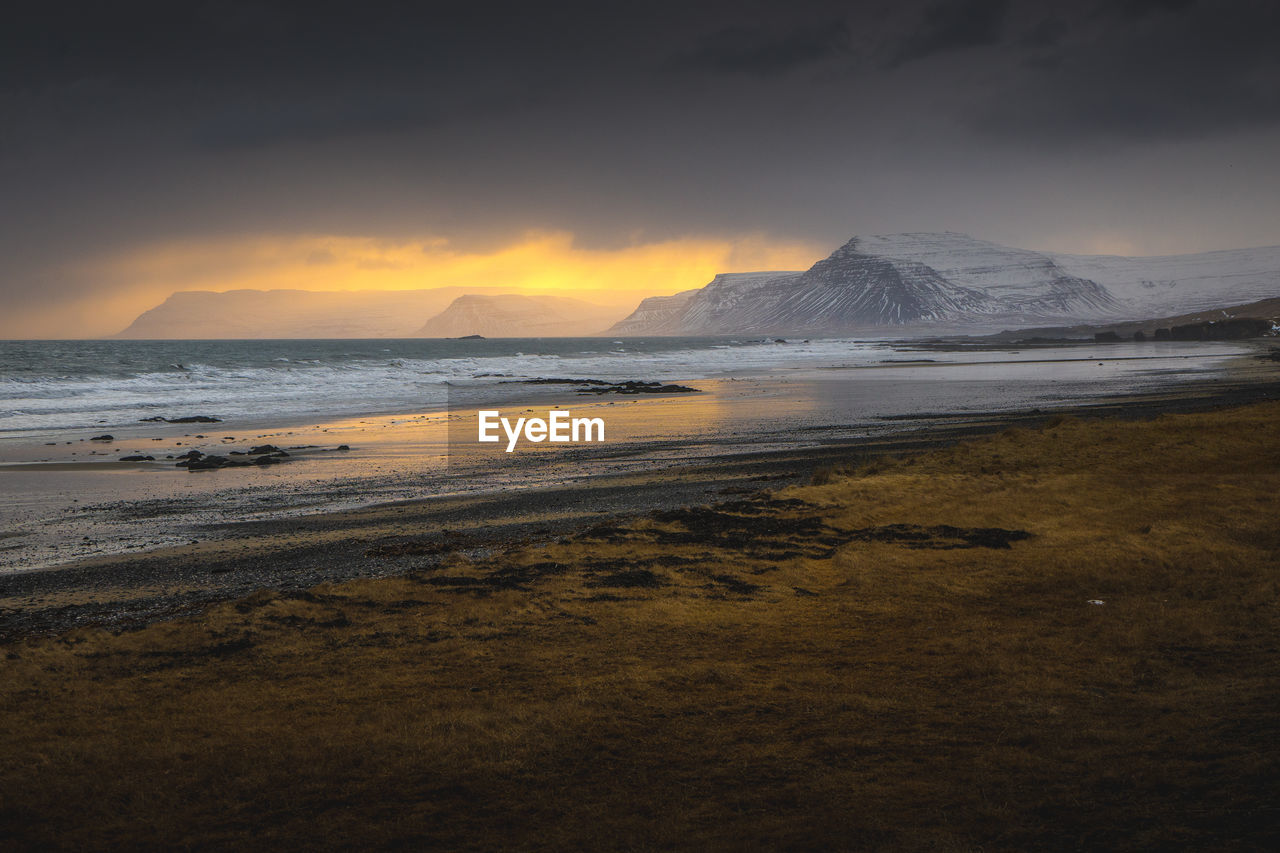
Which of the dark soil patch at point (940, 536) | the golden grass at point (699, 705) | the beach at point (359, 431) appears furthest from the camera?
the beach at point (359, 431)

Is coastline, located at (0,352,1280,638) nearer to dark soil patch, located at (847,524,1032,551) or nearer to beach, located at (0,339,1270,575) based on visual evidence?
beach, located at (0,339,1270,575)

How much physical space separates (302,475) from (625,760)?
12010mm

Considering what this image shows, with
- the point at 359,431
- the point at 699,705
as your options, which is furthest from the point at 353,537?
the point at 359,431

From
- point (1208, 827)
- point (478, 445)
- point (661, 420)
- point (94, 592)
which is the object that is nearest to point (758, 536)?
point (1208, 827)

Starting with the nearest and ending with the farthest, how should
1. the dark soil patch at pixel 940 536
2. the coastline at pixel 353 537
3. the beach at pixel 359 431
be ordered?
the coastline at pixel 353 537 < the dark soil patch at pixel 940 536 < the beach at pixel 359 431

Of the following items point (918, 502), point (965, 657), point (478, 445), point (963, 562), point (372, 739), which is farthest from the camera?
point (478, 445)

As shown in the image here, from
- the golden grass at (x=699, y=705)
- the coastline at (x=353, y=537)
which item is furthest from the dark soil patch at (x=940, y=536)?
A: the coastline at (x=353, y=537)

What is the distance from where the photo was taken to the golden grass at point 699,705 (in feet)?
11.4

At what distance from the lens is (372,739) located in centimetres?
427

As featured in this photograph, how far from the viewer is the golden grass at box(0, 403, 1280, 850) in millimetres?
3475

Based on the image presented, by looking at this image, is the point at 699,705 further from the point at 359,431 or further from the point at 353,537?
the point at 359,431

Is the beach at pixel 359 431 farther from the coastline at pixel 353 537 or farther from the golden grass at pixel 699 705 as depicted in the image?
the golden grass at pixel 699 705

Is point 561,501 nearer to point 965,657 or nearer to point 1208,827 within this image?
point 965,657

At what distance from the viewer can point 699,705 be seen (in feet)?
15.2
